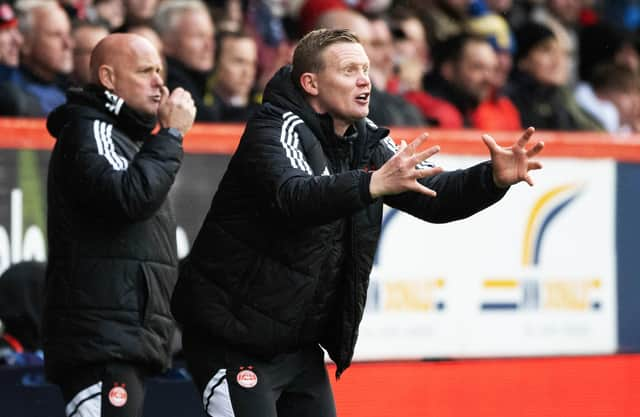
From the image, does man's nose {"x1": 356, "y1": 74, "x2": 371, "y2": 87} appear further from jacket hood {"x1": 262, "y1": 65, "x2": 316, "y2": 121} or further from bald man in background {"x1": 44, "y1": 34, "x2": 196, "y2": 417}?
bald man in background {"x1": 44, "y1": 34, "x2": 196, "y2": 417}

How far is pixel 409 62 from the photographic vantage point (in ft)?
34.2

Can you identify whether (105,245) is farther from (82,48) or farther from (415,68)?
(415,68)

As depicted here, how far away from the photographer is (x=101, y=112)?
210 inches

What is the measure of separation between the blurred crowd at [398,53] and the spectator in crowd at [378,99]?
1 centimetres

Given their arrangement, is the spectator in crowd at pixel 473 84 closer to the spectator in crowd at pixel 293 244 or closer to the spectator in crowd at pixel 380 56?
the spectator in crowd at pixel 380 56

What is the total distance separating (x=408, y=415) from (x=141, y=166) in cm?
315

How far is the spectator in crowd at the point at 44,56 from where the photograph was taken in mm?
7820

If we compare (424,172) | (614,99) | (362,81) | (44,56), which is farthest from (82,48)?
(614,99)

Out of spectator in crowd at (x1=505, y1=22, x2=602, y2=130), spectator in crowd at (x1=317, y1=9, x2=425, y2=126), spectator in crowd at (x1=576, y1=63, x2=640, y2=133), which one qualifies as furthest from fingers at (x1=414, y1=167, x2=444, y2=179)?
spectator in crowd at (x1=576, y1=63, x2=640, y2=133)

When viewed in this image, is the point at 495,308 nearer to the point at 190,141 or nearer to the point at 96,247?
the point at 190,141

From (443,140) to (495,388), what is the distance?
143 centimetres

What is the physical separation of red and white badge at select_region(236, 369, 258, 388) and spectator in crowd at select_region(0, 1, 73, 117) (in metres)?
3.26

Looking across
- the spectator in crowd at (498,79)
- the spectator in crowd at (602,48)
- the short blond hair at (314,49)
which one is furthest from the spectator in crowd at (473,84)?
the short blond hair at (314,49)

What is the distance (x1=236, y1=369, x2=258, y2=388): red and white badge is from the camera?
4.86 metres
